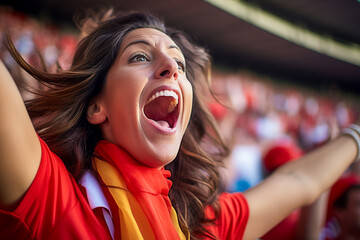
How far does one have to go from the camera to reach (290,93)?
736 cm

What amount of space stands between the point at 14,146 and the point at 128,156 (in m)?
0.33

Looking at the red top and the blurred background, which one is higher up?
the red top

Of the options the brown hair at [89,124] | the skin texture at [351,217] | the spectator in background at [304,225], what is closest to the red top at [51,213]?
the brown hair at [89,124]

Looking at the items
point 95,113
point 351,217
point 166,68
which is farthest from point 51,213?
point 351,217

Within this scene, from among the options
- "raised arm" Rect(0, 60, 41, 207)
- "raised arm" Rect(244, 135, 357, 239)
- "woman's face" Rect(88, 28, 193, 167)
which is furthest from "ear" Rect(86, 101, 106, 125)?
"raised arm" Rect(244, 135, 357, 239)

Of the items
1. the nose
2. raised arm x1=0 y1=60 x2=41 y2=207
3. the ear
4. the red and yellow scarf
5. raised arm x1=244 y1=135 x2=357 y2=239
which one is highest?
the nose

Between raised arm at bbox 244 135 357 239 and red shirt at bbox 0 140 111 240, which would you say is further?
raised arm at bbox 244 135 357 239

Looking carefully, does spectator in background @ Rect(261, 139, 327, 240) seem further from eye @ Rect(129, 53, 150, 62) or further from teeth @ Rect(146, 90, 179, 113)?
eye @ Rect(129, 53, 150, 62)

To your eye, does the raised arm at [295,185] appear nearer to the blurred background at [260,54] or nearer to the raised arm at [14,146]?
the raised arm at [14,146]

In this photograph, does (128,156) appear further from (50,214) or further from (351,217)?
(351,217)

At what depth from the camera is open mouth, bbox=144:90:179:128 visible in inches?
40.6

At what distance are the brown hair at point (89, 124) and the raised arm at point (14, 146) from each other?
0.23m

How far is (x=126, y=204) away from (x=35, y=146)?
249mm

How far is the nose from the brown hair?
6.8 inches
